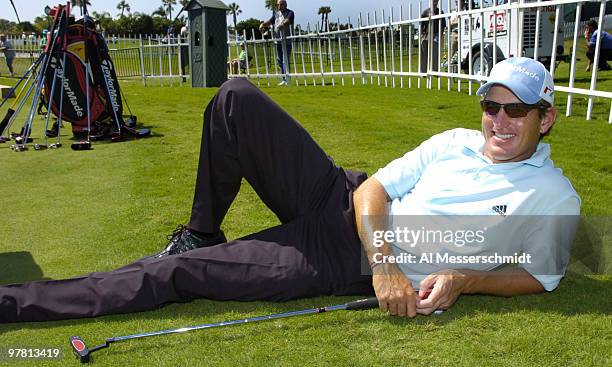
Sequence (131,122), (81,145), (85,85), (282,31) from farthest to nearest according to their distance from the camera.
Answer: (282,31) → (131,122) → (85,85) → (81,145)

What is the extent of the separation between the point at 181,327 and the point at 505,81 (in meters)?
1.84

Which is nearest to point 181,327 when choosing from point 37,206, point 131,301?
point 131,301

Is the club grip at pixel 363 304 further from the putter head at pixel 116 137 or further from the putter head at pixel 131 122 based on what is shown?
the putter head at pixel 131 122

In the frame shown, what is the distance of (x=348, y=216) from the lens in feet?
10.0

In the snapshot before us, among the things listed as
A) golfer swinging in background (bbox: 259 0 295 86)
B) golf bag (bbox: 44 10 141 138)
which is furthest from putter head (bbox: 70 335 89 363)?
golfer swinging in background (bbox: 259 0 295 86)

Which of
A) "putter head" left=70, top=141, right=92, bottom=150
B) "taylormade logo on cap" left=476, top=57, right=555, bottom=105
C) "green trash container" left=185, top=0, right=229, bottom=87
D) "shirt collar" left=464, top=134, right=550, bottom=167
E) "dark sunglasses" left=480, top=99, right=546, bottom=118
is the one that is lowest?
"putter head" left=70, top=141, right=92, bottom=150

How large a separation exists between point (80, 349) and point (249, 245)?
89 cm

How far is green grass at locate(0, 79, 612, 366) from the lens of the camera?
252 centimetres

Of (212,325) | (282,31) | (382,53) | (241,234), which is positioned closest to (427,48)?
(382,53)

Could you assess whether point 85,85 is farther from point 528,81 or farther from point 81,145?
point 528,81

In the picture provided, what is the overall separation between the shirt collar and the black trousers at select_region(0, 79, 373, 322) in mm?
629

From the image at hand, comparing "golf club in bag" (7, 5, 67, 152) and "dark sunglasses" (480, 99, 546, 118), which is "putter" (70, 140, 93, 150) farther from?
"dark sunglasses" (480, 99, 546, 118)

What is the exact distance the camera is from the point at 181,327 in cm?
278

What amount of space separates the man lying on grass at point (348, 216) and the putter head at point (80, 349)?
29 centimetres
